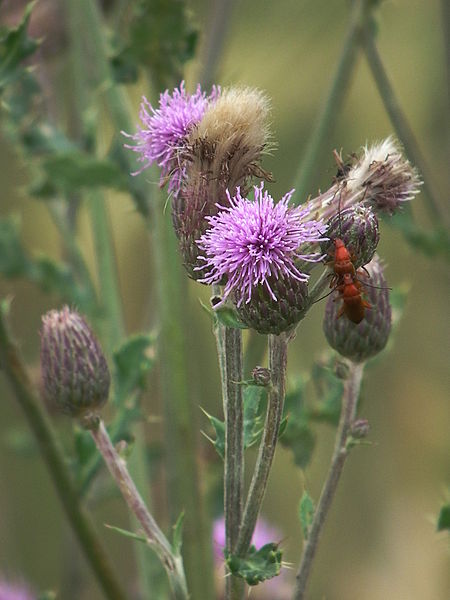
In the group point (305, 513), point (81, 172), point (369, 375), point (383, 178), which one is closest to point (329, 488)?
point (305, 513)

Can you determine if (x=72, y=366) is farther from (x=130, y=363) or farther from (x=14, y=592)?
(x=14, y=592)

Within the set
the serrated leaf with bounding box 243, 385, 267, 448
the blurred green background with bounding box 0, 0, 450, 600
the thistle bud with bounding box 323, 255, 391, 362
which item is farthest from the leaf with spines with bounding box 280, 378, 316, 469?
the blurred green background with bounding box 0, 0, 450, 600

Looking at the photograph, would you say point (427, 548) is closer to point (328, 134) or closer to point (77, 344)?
point (328, 134)

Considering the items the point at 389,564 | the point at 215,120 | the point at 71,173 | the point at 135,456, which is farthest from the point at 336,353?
the point at 389,564

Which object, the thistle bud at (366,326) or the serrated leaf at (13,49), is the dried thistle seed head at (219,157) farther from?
the serrated leaf at (13,49)

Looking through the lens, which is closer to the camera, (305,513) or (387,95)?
(305,513)

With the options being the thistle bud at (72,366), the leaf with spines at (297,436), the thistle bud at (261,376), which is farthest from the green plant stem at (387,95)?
→ the thistle bud at (261,376)
